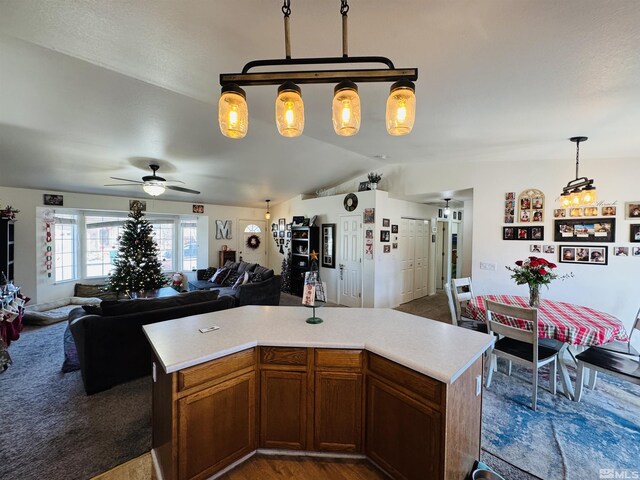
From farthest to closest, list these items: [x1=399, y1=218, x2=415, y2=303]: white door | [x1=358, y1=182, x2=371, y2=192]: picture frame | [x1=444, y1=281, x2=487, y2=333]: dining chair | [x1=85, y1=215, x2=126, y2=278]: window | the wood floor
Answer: [x1=85, y1=215, x2=126, y2=278]: window < [x1=399, y1=218, x2=415, y2=303]: white door < [x1=358, y1=182, x2=371, y2=192]: picture frame < [x1=444, y1=281, x2=487, y2=333]: dining chair < the wood floor

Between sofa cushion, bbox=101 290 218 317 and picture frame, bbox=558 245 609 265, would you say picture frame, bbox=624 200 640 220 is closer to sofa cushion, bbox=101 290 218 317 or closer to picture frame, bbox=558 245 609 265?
picture frame, bbox=558 245 609 265

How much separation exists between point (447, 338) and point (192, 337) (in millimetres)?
1633

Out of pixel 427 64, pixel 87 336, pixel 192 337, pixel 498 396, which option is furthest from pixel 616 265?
pixel 87 336

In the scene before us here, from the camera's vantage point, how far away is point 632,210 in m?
3.34

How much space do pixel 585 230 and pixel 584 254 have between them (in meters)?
0.32

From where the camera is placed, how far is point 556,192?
3789 millimetres

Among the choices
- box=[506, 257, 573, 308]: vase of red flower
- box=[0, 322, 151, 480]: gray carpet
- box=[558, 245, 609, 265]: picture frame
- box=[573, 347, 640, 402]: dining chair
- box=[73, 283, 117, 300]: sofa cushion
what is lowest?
box=[0, 322, 151, 480]: gray carpet

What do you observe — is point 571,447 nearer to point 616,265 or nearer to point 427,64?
point 616,265

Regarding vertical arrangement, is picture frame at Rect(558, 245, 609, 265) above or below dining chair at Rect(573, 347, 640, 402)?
above

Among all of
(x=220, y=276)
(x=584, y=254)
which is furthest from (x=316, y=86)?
(x=220, y=276)

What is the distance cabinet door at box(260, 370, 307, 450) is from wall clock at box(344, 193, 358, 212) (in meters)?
4.45

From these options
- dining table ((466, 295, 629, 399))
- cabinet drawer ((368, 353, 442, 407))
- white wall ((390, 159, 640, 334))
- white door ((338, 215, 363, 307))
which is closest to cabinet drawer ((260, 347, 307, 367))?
cabinet drawer ((368, 353, 442, 407))

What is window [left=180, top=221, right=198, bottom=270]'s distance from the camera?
760 centimetres

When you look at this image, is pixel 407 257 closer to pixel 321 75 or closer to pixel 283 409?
pixel 283 409
